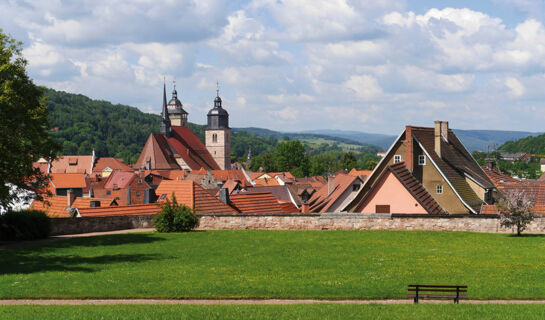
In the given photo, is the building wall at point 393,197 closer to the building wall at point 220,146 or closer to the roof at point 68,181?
the roof at point 68,181

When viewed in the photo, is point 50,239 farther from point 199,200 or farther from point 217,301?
point 217,301

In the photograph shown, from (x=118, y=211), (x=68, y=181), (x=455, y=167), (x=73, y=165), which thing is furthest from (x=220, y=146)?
(x=118, y=211)

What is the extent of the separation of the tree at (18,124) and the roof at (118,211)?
6.26 metres

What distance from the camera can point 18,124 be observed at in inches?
1022

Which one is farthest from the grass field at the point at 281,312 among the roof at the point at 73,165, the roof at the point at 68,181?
the roof at the point at 73,165

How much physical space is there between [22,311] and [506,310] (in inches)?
407

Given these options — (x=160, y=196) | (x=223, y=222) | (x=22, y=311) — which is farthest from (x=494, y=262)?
(x=160, y=196)

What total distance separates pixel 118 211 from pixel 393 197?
53.0 ft

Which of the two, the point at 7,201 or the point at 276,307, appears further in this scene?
the point at 7,201

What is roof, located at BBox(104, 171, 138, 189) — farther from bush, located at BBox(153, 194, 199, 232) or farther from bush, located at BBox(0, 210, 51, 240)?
bush, located at BBox(0, 210, 51, 240)

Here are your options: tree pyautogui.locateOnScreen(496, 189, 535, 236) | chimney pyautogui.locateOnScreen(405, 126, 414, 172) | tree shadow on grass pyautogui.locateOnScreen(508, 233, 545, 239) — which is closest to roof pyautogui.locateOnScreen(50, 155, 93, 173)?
chimney pyautogui.locateOnScreen(405, 126, 414, 172)

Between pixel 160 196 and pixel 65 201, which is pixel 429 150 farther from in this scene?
pixel 65 201

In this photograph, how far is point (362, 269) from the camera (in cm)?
1862

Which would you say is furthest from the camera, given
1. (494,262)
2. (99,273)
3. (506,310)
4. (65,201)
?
(65,201)
